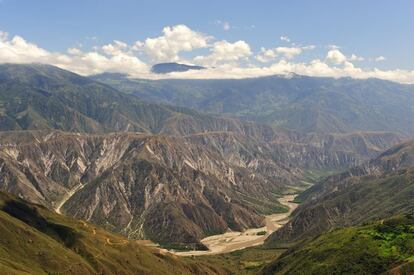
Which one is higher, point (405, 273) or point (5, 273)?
point (405, 273)

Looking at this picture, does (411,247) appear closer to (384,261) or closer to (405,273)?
(384,261)

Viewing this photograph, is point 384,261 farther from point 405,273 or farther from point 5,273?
point 5,273

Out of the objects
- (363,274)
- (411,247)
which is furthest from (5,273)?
(411,247)

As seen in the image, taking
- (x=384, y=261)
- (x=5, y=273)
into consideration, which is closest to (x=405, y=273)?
(x=384, y=261)

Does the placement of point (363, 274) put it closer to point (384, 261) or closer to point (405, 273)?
point (384, 261)

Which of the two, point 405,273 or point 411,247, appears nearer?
point 405,273

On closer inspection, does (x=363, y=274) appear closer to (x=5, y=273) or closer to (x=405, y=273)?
(x=405, y=273)

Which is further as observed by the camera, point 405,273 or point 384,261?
point 384,261
